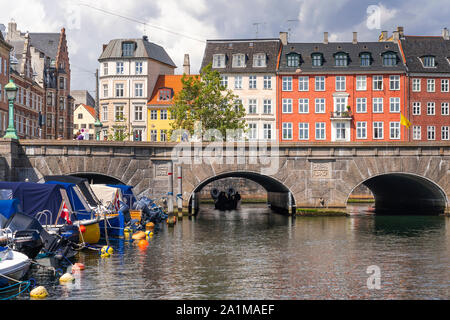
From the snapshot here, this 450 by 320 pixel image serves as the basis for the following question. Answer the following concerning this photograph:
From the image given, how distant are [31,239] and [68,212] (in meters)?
7.82

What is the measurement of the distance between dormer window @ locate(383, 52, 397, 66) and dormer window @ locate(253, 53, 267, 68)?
1688cm

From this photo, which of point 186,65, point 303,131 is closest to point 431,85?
point 303,131

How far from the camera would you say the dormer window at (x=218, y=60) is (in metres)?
83.1

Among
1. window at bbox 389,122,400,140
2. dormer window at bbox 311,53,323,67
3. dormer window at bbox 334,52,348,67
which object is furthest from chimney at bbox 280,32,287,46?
window at bbox 389,122,400,140

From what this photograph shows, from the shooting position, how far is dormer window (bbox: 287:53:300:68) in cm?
8231

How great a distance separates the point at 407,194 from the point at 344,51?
94.9 feet

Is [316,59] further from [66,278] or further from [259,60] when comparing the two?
[66,278]

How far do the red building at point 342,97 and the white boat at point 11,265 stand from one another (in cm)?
6278

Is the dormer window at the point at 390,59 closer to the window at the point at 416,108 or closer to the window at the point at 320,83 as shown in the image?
the window at the point at 416,108

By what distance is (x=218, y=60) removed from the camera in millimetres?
83312

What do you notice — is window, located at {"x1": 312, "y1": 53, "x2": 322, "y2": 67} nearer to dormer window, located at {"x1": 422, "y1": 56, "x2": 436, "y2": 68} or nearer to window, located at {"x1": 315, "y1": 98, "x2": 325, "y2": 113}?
window, located at {"x1": 315, "y1": 98, "x2": 325, "y2": 113}

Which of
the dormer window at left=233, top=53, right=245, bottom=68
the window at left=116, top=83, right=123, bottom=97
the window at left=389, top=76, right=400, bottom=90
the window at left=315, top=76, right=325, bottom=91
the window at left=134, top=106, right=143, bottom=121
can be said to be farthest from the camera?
the window at left=116, top=83, right=123, bottom=97
